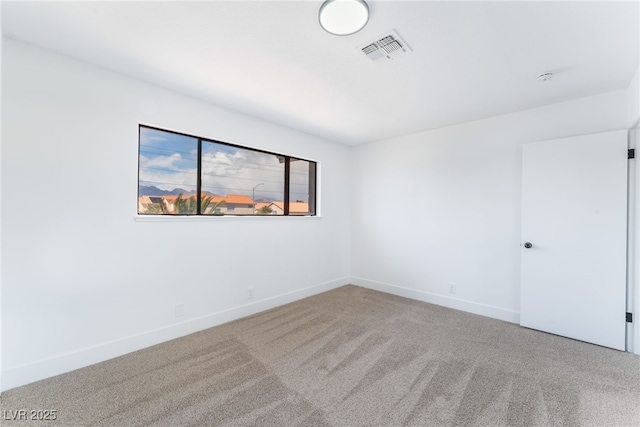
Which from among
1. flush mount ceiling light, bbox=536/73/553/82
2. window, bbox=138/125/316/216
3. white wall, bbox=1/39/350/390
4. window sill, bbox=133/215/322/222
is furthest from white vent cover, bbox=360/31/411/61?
window sill, bbox=133/215/322/222

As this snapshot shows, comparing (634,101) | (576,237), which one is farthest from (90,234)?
(634,101)

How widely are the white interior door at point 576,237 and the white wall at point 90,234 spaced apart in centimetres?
348

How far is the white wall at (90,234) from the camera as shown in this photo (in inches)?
78.5

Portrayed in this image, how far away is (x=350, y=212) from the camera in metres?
5.00

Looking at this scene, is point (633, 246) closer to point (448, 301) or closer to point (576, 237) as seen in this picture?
point (576, 237)

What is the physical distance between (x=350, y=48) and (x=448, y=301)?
344cm

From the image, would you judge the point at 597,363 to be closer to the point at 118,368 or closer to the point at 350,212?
the point at 350,212

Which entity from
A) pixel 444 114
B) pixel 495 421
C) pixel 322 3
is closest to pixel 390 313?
pixel 495 421

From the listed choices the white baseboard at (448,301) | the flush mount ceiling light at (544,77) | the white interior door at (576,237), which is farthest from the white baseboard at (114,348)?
the flush mount ceiling light at (544,77)

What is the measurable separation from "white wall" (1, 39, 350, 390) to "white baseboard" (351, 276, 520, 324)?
2297 mm

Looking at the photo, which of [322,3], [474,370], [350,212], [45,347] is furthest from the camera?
[350,212]

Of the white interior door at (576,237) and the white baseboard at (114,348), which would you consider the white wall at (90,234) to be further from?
the white interior door at (576,237)

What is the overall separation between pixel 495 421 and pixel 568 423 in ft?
1.50

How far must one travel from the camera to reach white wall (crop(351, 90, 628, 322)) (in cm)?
315
